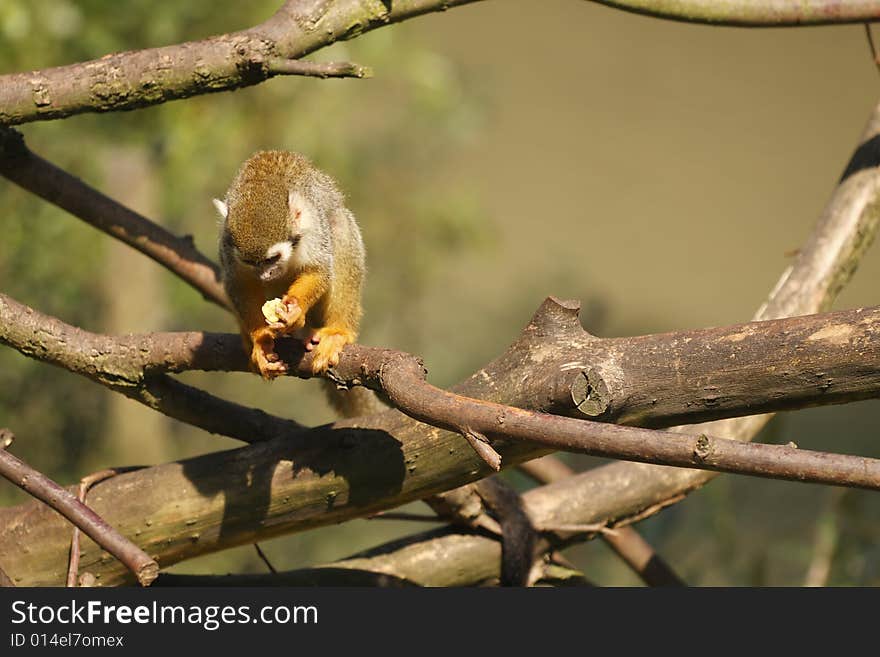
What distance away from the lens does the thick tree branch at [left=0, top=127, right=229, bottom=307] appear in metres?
2.67

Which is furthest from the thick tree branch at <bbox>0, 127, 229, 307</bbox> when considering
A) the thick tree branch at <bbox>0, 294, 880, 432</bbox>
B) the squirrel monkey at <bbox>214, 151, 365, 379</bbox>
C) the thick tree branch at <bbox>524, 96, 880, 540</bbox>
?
the thick tree branch at <bbox>524, 96, 880, 540</bbox>

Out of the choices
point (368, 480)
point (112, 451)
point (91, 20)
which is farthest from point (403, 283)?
point (368, 480)

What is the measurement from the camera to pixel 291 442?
7.43ft

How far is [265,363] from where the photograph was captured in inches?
89.3

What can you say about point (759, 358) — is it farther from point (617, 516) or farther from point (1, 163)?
point (1, 163)

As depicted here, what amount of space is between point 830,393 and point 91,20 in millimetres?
4009

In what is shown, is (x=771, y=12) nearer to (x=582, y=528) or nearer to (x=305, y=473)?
(x=582, y=528)

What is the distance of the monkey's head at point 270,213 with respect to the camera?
2303mm

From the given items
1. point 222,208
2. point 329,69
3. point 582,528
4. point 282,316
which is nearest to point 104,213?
point 222,208

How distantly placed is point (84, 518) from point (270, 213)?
32.5 inches

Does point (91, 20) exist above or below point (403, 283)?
below

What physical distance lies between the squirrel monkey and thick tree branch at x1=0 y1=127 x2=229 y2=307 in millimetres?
272

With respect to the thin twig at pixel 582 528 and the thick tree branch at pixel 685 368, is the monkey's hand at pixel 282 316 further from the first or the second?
the thin twig at pixel 582 528

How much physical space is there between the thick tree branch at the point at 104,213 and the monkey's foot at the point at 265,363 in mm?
538
